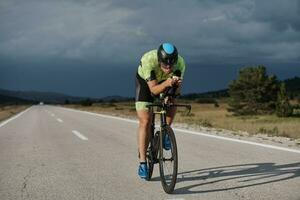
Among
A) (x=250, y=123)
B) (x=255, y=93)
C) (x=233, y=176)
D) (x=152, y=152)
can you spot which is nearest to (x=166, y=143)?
(x=152, y=152)

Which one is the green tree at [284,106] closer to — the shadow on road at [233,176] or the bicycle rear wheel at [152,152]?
the shadow on road at [233,176]

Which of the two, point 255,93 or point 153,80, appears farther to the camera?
point 255,93

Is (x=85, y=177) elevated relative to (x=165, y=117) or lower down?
lower down

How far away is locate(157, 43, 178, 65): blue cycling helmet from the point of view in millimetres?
5861

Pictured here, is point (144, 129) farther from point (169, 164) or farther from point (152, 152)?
point (169, 164)

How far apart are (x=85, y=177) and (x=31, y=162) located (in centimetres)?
211

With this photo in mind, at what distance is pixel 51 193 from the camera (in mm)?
6066

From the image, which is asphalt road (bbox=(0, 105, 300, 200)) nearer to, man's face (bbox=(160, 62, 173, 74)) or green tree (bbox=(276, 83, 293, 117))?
man's face (bbox=(160, 62, 173, 74))

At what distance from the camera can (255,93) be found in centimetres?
4872

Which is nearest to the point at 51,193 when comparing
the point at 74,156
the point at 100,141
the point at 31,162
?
the point at 31,162

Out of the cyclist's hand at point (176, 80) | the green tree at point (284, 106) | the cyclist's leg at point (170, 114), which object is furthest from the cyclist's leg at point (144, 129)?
the green tree at point (284, 106)

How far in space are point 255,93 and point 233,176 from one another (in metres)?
42.7

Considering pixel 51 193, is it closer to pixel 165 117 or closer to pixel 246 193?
pixel 165 117

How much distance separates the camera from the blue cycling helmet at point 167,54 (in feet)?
19.2
